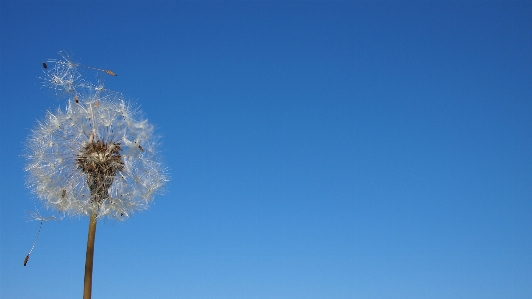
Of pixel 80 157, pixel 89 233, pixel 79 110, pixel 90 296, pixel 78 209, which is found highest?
pixel 79 110

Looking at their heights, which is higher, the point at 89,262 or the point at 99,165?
the point at 99,165

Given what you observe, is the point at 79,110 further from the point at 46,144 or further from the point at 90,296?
the point at 90,296

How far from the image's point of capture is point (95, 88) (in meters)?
18.9

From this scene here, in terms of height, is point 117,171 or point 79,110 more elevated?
point 79,110

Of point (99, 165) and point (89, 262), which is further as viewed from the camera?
point (99, 165)

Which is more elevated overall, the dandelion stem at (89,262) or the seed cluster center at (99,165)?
the seed cluster center at (99,165)

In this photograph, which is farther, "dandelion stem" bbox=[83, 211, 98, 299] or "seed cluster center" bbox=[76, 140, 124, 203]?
"seed cluster center" bbox=[76, 140, 124, 203]

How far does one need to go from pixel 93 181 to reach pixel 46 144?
221 centimetres

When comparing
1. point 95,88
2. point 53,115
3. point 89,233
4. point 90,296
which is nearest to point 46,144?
point 53,115

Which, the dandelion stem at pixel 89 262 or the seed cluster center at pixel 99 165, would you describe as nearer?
the dandelion stem at pixel 89 262

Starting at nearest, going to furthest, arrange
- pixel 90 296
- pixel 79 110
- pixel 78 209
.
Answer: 1. pixel 90 296
2. pixel 78 209
3. pixel 79 110

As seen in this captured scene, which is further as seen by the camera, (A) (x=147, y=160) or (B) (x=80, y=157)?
(A) (x=147, y=160)

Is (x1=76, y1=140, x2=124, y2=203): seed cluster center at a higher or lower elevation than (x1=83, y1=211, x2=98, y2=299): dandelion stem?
higher

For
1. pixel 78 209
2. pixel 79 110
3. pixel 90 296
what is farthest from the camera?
pixel 79 110
